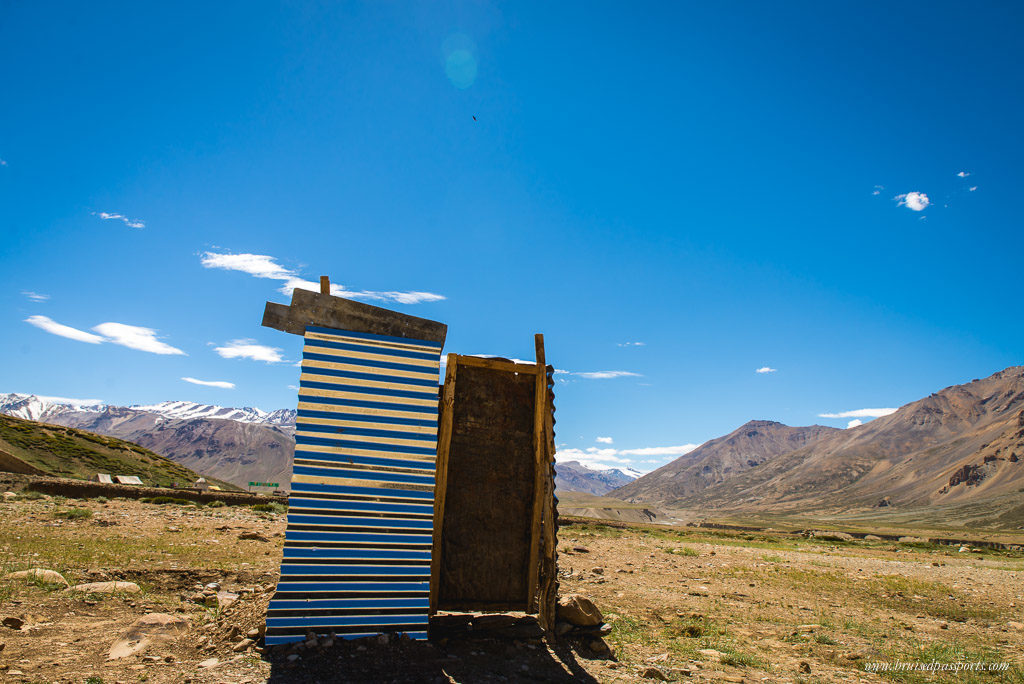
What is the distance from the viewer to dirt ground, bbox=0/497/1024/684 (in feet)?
19.2

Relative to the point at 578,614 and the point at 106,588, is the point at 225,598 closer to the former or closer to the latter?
the point at 106,588

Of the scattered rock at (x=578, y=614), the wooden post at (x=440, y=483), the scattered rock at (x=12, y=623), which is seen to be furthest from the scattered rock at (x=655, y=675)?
the scattered rock at (x=12, y=623)

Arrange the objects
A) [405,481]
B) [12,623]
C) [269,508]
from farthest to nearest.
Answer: [269,508] < [405,481] < [12,623]

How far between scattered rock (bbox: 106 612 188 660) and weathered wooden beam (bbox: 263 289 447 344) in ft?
12.6

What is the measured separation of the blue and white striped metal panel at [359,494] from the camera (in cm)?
638

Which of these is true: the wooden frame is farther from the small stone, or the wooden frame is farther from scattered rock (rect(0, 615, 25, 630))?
scattered rock (rect(0, 615, 25, 630))

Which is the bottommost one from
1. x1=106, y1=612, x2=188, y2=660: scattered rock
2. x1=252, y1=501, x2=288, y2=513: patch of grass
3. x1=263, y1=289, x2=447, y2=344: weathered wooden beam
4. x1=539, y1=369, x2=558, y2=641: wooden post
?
x1=252, y1=501, x2=288, y2=513: patch of grass

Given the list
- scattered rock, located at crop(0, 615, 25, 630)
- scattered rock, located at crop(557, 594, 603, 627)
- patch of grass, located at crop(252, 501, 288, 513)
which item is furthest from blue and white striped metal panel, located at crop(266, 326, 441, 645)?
patch of grass, located at crop(252, 501, 288, 513)

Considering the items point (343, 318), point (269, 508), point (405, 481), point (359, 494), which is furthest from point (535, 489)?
point (269, 508)

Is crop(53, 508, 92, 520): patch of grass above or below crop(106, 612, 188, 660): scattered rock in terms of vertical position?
below

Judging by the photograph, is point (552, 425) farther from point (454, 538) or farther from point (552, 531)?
point (454, 538)

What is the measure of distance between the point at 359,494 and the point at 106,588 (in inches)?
201

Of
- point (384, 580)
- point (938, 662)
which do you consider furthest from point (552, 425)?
point (938, 662)

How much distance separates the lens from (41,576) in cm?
→ 845
